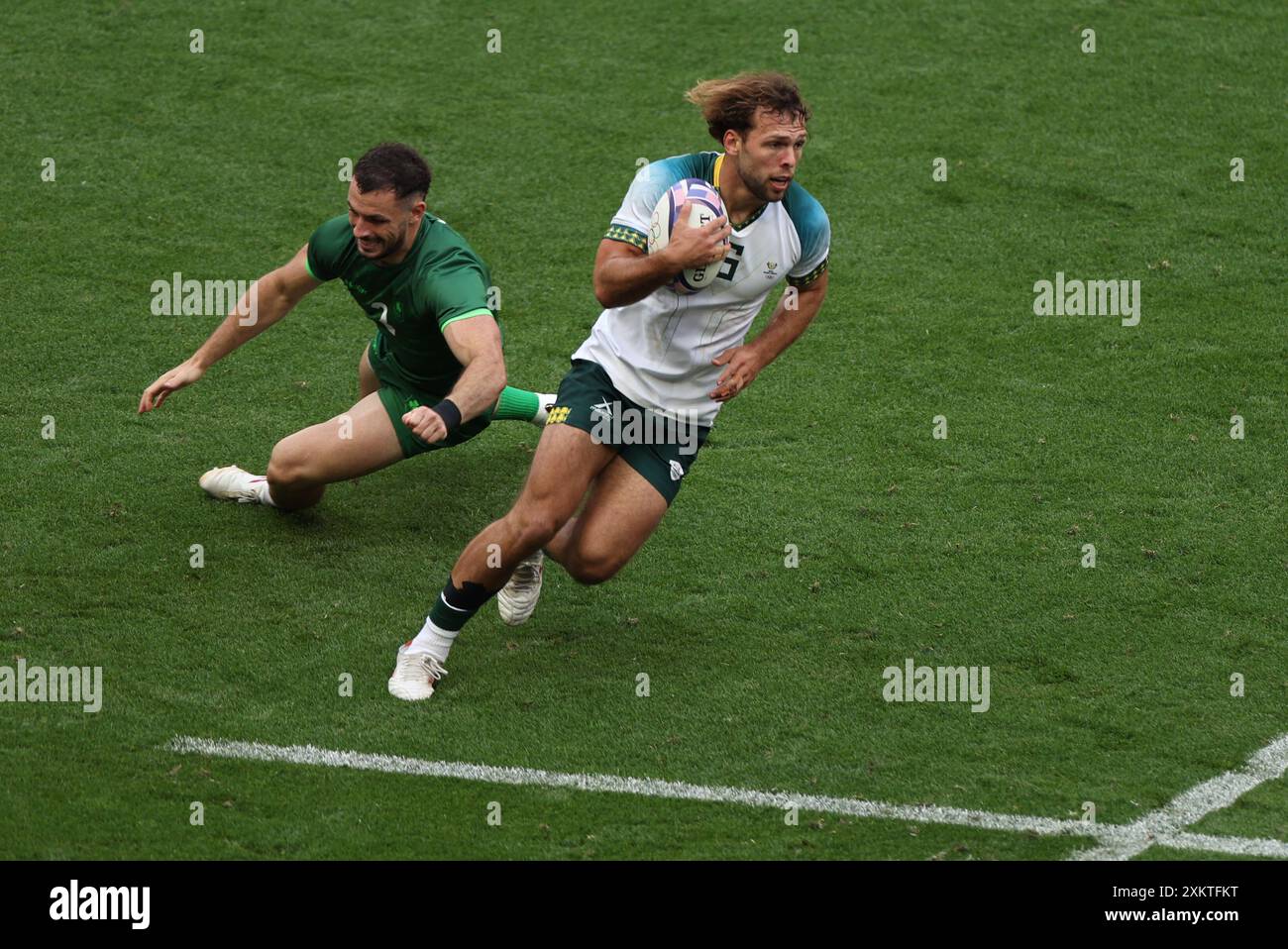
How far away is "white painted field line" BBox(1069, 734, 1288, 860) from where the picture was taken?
5488mm

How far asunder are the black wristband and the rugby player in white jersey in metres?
0.55

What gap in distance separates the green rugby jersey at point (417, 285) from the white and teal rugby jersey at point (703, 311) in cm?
61

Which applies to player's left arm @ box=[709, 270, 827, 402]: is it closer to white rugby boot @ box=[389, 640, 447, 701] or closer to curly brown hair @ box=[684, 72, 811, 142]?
curly brown hair @ box=[684, 72, 811, 142]

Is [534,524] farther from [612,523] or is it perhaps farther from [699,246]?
[699,246]

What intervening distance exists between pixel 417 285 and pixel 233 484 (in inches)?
61.6

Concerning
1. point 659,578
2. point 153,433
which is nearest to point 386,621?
point 659,578

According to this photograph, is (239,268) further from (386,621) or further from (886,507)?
(886,507)

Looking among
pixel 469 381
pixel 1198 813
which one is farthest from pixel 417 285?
pixel 1198 813

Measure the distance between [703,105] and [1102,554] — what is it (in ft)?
9.35

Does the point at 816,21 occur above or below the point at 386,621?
above

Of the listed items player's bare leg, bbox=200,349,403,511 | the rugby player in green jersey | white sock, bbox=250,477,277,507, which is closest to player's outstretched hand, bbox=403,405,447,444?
the rugby player in green jersey

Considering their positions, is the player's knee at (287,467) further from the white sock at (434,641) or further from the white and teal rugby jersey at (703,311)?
the white and teal rugby jersey at (703,311)

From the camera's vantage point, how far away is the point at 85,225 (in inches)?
405

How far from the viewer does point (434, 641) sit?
6.50 meters
